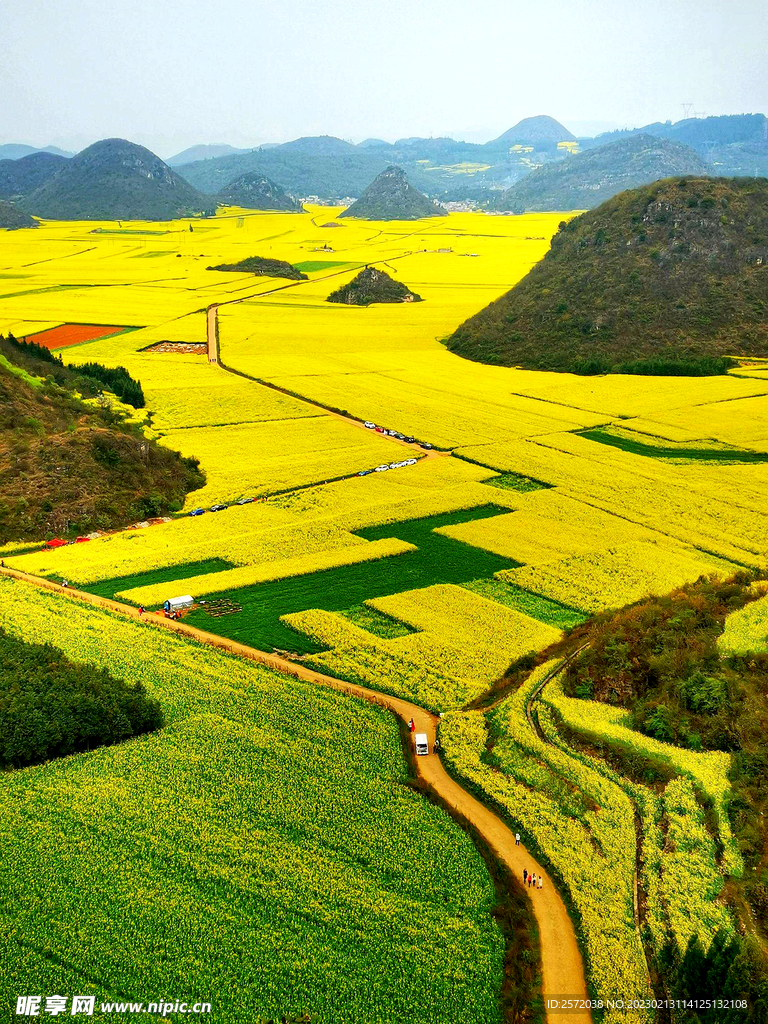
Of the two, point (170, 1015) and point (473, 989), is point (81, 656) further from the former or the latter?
point (473, 989)

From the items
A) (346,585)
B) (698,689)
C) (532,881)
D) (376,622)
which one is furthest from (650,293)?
(532,881)

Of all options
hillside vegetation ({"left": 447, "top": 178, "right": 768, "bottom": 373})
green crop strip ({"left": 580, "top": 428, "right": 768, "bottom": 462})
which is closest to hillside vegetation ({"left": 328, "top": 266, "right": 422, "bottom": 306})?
hillside vegetation ({"left": 447, "top": 178, "right": 768, "bottom": 373})

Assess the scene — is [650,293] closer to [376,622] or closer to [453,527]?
[453,527]

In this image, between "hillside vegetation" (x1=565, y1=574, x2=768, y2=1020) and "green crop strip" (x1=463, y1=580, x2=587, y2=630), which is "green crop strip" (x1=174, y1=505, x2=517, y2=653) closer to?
"green crop strip" (x1=463, y1=580, x2=587, y2=630)

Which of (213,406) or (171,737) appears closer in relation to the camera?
(171,737)

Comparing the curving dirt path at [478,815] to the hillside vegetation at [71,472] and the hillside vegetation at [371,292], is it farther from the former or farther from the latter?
the hillside vegetation at [371,292]

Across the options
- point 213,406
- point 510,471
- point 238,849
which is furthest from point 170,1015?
point 213,406

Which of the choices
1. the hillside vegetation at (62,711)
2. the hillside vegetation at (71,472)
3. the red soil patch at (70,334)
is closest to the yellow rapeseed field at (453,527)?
the hillside vegetation at (71,472)
